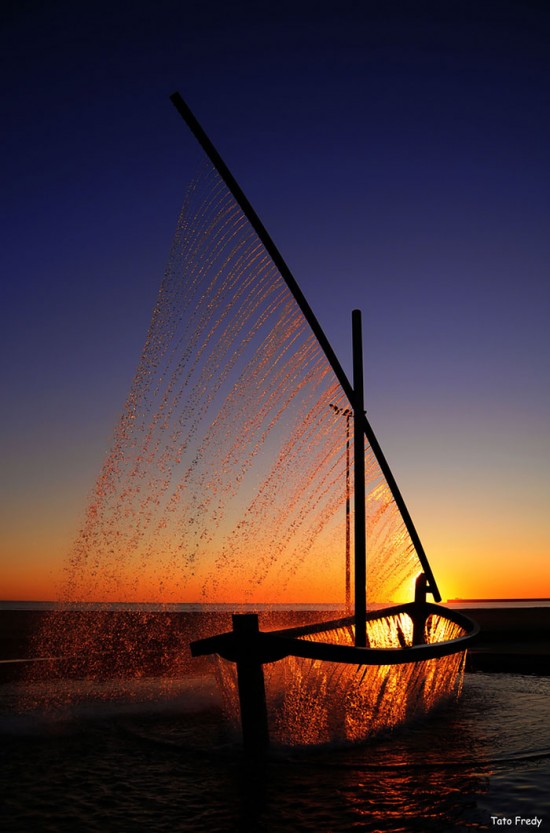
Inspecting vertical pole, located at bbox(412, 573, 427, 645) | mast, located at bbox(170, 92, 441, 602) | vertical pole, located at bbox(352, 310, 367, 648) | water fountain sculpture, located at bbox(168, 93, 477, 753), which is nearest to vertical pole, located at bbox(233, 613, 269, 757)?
water fountain sculpture, located at bbox(168, 93, 477, 753)

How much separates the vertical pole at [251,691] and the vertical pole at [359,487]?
3.29m

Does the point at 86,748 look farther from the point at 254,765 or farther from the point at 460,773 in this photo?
the point at 460,773

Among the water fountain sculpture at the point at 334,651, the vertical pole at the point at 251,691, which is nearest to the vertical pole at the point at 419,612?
the water fountain sculpture at the point at 334,651

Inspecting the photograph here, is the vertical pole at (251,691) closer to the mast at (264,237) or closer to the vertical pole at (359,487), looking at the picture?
the vertical pole at (359,487)

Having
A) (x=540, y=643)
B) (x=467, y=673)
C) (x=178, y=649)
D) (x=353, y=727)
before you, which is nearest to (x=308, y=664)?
(x=353, y=727)

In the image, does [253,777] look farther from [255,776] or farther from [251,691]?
[251,691]

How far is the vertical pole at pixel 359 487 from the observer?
11.7m

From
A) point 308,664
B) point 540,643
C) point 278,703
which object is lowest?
point 540,643

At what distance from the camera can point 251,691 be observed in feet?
28.0

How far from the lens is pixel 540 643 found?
27594 mm

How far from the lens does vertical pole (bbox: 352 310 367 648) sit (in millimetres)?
11719

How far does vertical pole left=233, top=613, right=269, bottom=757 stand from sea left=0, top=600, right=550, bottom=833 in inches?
9.0

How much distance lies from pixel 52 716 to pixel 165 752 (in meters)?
3.65

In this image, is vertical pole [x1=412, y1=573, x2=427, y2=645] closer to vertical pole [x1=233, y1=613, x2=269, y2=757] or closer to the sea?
the sea
